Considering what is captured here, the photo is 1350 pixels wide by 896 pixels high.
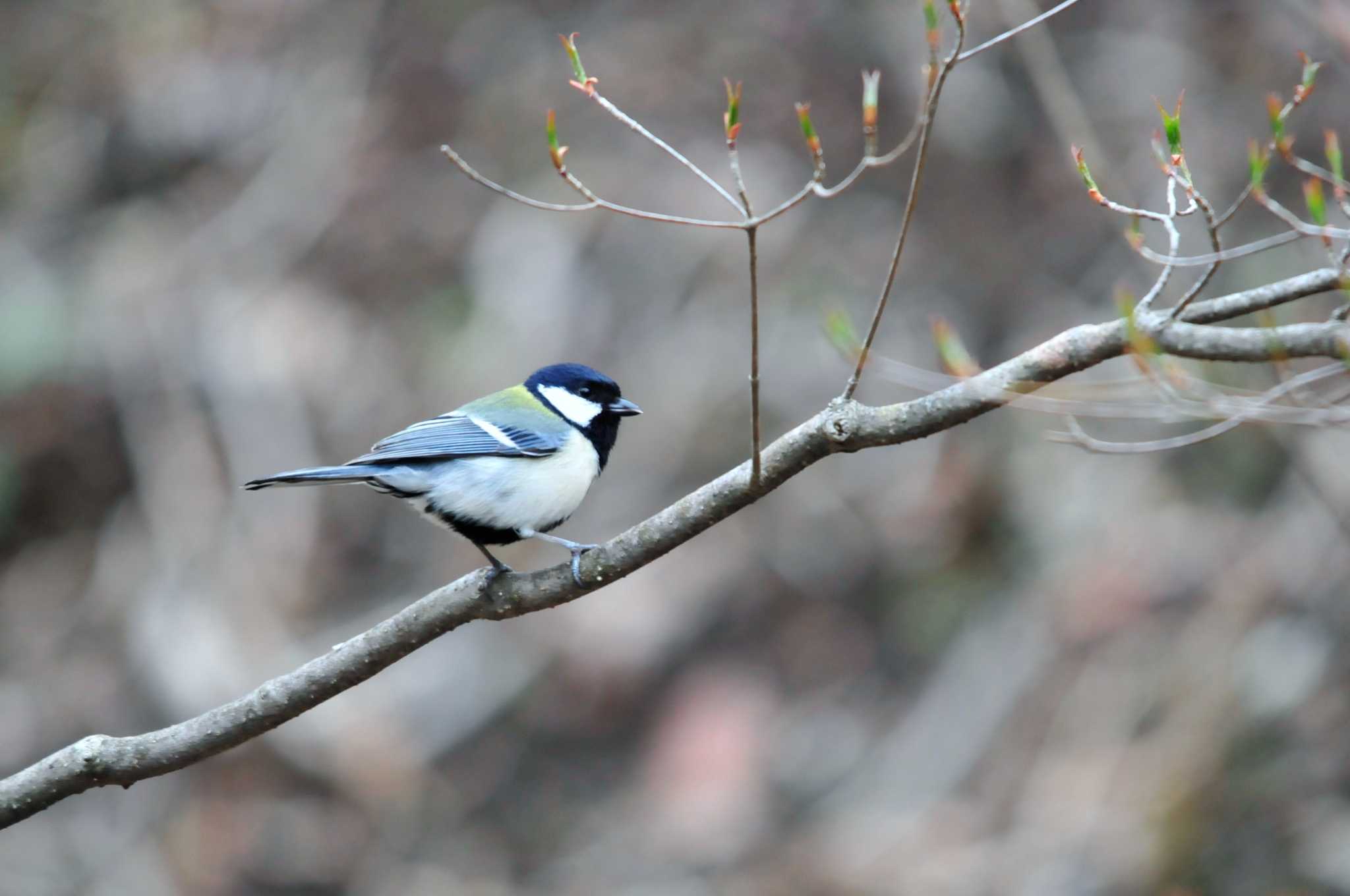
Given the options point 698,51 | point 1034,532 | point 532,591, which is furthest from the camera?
point 698,51

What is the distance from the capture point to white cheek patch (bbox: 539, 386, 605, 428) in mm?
3947

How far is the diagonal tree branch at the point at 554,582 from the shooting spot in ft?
7.59

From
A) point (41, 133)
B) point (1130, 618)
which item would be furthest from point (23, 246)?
point (1130, 618)

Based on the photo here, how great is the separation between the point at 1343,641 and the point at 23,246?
26.6ft

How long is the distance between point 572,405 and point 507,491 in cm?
54

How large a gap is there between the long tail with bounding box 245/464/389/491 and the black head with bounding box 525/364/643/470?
0.73 metres

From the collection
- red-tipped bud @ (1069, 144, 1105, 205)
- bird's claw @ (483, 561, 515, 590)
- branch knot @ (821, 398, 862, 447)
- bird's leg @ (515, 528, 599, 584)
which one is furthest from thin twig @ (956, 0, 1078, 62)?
bird's claw @ (483, 561, 515, 590)

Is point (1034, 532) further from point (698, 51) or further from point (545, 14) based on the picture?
point (545, 14)

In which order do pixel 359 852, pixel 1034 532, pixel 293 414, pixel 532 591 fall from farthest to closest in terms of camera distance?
pixel 293 414 → pixel 1034 532 → pixel 359 852 → pixel 532 591

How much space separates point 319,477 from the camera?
10.5 ft

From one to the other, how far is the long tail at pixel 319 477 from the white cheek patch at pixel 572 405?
0.72m

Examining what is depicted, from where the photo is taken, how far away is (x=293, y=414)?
7.33m

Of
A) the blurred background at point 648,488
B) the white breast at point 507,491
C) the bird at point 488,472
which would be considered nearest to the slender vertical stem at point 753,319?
the bird at point 488,472

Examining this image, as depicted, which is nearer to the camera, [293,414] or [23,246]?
[293,414]
